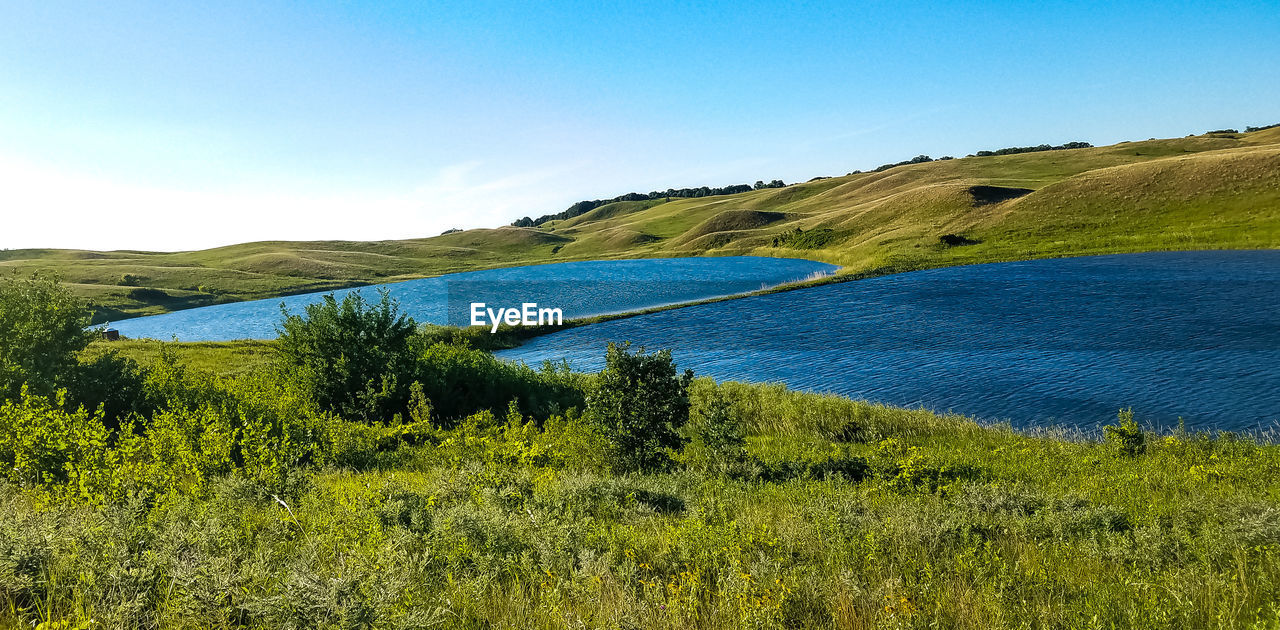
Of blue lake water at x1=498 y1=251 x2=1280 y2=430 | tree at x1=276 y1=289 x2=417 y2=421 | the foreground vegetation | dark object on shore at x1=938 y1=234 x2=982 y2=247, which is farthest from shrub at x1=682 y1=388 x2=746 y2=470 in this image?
dark object on shore at x1=938 y1=234 x2=982 y2=247

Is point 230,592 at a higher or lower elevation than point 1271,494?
higher

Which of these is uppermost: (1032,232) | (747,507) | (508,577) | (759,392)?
(1032,232)

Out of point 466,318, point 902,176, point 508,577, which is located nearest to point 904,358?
point 508,577

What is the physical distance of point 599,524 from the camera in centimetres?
870

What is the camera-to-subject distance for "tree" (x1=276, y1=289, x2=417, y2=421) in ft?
78.0

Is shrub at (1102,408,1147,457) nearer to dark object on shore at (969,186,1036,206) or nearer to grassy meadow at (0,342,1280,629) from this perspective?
grassy meadow at (0,342,1280,629)

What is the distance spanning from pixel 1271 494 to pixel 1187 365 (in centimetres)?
2134

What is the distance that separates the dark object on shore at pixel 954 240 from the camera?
90.1m

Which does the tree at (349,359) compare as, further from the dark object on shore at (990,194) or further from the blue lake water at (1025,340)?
the dark object on shore at (990,194)

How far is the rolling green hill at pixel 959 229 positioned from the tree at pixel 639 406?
2553 inches

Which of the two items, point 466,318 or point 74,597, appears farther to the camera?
point 466,318

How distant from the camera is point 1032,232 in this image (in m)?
87.6

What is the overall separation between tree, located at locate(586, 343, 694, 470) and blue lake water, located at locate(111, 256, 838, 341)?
5124 centimetres

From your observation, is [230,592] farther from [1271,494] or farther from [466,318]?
[466,318]
